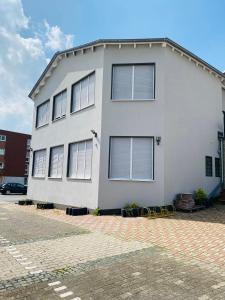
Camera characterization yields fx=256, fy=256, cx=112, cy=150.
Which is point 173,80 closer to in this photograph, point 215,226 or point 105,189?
point 105,189

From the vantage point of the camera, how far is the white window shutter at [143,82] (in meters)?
13.8

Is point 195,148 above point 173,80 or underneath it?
underneath

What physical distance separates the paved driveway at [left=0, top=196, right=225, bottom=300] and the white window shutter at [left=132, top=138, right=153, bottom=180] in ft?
12.1

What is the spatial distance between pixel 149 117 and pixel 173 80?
2.84 m

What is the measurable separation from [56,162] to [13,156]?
Answer: 155ft

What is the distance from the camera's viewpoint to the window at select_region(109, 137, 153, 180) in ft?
43.0

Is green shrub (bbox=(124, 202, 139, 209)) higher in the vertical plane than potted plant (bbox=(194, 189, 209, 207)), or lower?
lower

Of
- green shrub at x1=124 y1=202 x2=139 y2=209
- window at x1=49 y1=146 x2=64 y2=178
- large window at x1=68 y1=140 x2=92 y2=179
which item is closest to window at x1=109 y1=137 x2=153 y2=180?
green shrub at x1=124 y1=202 x2=139 y2=209

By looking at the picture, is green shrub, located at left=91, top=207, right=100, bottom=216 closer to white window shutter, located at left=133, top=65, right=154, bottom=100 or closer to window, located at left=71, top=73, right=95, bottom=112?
window, located at left=71, top=73, right=95, bottom=112

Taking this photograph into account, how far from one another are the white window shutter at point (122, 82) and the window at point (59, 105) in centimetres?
461

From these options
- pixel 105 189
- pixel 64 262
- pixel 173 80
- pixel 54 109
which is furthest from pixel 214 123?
pixel 64 262

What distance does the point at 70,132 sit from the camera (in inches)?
627

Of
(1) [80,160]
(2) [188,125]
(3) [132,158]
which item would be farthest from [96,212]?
(2) [188,125]

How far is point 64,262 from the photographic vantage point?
5559mm
